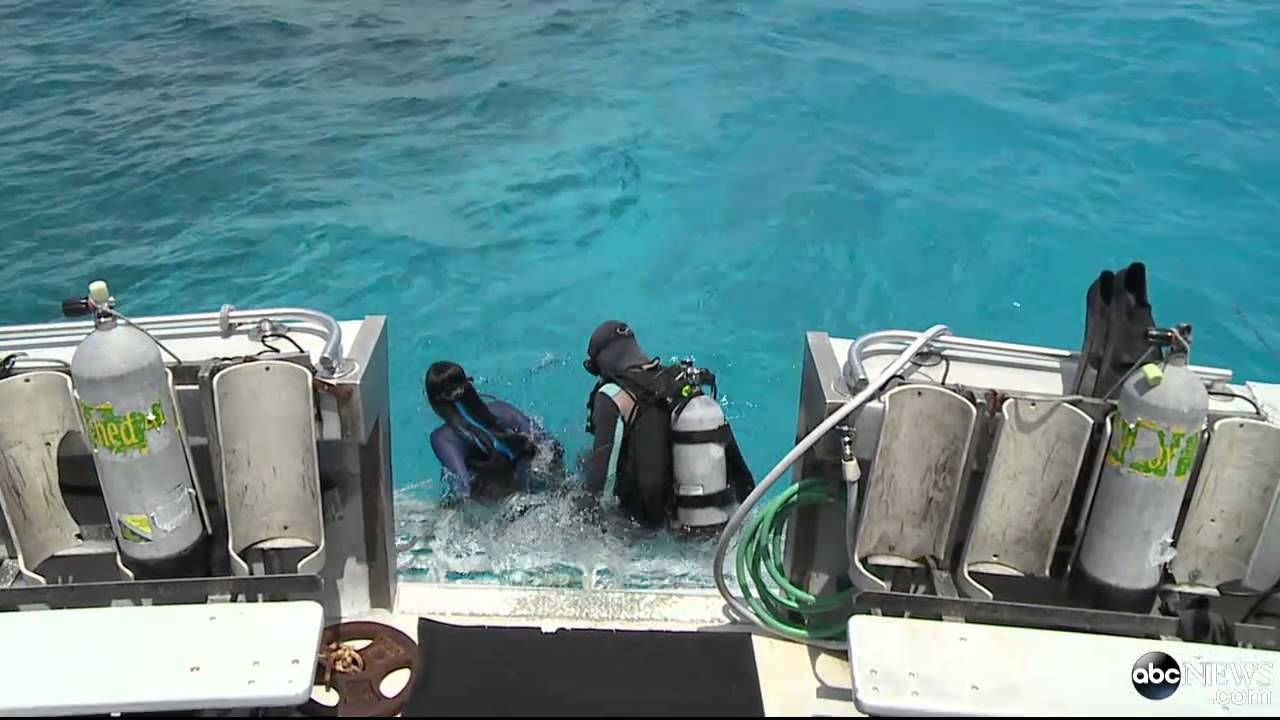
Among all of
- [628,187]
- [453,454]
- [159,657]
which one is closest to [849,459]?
[159,657]

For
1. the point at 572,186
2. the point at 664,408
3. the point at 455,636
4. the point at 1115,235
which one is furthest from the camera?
the point at 572,186

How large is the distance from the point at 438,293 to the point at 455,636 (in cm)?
640

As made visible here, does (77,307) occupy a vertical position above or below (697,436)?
above

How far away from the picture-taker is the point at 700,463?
3973 millimetres

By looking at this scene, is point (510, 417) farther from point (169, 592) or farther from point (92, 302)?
point (92, 302)

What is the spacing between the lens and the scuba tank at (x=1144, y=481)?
230 cm

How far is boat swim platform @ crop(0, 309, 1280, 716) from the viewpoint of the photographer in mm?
2184

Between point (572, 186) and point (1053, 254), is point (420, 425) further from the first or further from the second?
point (1053, 254)

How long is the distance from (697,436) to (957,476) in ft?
4.76

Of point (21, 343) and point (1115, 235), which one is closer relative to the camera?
point (21, 343)

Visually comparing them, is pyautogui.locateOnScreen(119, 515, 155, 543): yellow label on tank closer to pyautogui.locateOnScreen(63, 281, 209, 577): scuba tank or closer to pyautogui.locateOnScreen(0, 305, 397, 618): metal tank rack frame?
pyautogui.locateOnScreen(63, 281, 209, 577): scuba tank

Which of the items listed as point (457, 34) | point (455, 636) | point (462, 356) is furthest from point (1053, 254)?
point (457, 34)

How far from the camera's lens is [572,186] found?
371 inches

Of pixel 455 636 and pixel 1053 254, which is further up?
pixel 455 636
